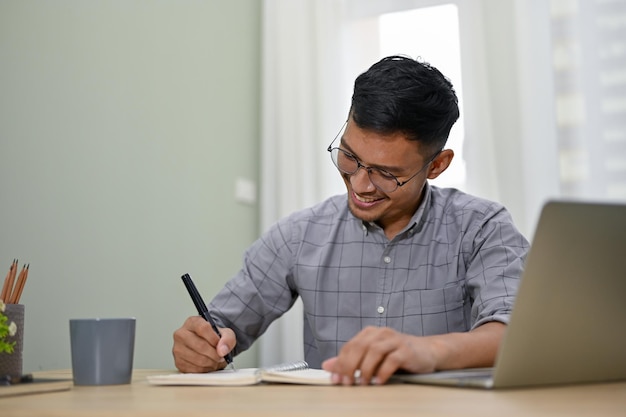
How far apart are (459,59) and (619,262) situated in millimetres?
2099

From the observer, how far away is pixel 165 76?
2.50 meters

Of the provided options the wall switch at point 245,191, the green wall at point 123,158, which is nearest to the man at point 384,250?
the green wall at point 123,158

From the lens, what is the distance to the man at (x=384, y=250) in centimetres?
145

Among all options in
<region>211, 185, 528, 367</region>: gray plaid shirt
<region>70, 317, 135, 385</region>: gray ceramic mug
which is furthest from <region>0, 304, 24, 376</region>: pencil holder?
<region>211, 185, 528, 367</region>: gray plaid shirt

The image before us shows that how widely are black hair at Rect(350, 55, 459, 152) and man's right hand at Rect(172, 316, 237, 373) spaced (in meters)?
0.51

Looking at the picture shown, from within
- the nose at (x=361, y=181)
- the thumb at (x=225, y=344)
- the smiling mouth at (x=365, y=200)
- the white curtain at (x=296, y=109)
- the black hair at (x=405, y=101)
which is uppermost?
the white curtain at (x=296, y=109)

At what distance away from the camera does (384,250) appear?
1620mm

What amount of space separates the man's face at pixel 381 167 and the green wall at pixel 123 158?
891 mm

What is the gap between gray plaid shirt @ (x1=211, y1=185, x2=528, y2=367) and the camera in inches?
61.0

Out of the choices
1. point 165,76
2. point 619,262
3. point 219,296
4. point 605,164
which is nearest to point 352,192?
point 219,296

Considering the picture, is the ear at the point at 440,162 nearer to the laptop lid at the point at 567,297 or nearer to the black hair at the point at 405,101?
the black hair at the point at 405,101

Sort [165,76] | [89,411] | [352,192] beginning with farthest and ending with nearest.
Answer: [165,76], [352,192], [89,411]

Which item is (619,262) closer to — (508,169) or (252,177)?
(508,169)

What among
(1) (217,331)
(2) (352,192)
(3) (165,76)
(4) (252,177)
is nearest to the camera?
(1) (217,331)
